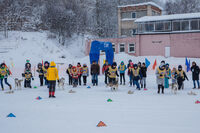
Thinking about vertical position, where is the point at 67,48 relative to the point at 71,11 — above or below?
below

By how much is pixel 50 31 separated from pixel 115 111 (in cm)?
3882

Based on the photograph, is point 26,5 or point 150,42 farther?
point 26,5

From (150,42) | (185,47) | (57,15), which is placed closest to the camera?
(185,47)

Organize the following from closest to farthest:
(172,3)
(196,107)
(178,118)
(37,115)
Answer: (178,118)
(37,115)
(196,107)
(172,3)

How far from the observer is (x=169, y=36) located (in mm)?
32688

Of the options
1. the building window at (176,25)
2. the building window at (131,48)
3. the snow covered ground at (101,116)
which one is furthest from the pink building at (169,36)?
the snow covered ground at (101,116)

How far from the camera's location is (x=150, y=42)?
33875 mm

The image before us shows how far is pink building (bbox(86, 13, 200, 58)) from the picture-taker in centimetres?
3130

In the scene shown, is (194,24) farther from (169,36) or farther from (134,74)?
(134,74)

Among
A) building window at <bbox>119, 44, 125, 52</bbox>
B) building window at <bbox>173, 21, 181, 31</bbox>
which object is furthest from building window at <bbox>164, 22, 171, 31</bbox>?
building window at <bbox>119, 44, 125, 52</bbox>

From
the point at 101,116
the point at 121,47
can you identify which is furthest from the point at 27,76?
the point at 121,47

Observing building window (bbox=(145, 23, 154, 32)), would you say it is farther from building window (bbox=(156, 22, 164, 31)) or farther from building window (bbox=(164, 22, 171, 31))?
building window (bbox=(164, 22, 171, 31))

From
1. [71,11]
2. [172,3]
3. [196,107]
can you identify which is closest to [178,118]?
[196,107]

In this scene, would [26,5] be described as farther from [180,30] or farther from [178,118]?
[178,118]
